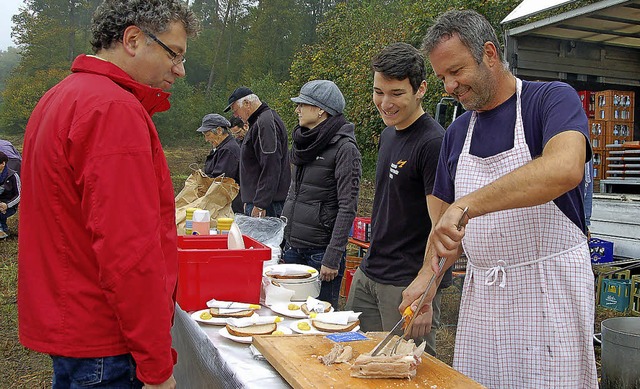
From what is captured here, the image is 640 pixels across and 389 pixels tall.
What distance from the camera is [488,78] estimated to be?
193 cm

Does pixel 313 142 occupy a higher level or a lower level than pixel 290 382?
higher

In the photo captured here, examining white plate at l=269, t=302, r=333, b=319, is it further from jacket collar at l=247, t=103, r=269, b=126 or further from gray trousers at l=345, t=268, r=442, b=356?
jacket collar at l=247, t=103, r=269, b=126

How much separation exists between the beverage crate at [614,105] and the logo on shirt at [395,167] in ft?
18.3

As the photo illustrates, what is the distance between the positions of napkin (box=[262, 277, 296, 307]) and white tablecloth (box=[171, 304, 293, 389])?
0.23 feet

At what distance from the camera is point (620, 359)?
11.8 feet

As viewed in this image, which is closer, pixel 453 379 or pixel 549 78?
pixel 453 379

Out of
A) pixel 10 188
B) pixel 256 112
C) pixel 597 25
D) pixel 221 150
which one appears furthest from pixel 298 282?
pixel 10 188

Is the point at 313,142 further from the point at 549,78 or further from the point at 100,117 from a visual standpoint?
the point at 549,78

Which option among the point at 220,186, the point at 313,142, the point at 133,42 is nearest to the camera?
the point at 133,42

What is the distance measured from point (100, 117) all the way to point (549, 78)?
18.5 ft

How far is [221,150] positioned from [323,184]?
3075mm

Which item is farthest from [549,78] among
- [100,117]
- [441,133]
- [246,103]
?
[100,117]

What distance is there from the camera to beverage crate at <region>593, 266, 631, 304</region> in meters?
5.65

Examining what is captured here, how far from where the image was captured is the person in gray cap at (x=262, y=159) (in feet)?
16.4
